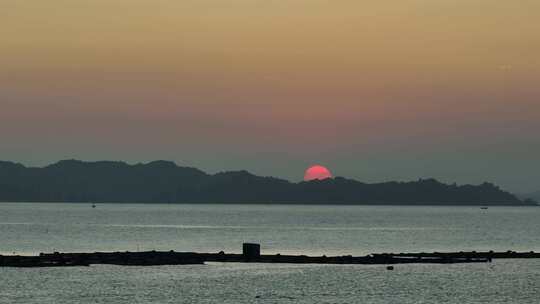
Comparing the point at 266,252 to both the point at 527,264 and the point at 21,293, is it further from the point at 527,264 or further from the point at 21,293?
the point at 21,293

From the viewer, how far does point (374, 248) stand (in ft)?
553

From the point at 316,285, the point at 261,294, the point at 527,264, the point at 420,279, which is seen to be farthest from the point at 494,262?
the point at 261,294

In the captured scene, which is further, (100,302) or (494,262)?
(494,262)

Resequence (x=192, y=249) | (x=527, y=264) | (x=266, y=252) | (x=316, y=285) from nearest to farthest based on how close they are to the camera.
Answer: (x=316, y=285)
(x=527, y=264)
(x=266, y=252)
(x=192, y=249)

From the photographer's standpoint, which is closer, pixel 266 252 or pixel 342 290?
pixel 342 290

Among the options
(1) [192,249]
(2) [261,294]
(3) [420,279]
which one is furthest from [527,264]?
(1) [192,249]

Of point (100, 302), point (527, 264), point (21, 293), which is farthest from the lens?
point (527, 264)

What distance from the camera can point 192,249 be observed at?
164m

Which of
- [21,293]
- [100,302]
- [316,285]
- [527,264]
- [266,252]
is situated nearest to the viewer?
[100,302]

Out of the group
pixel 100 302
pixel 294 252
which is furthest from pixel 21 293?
pixel 294 252

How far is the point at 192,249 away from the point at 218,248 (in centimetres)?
403

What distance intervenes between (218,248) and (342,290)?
234 ft

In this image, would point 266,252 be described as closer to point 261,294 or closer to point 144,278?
point 144,278

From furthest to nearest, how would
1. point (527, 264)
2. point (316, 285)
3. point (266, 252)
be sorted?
point (266, 252) < point (527, 264) < point (316, 285)
